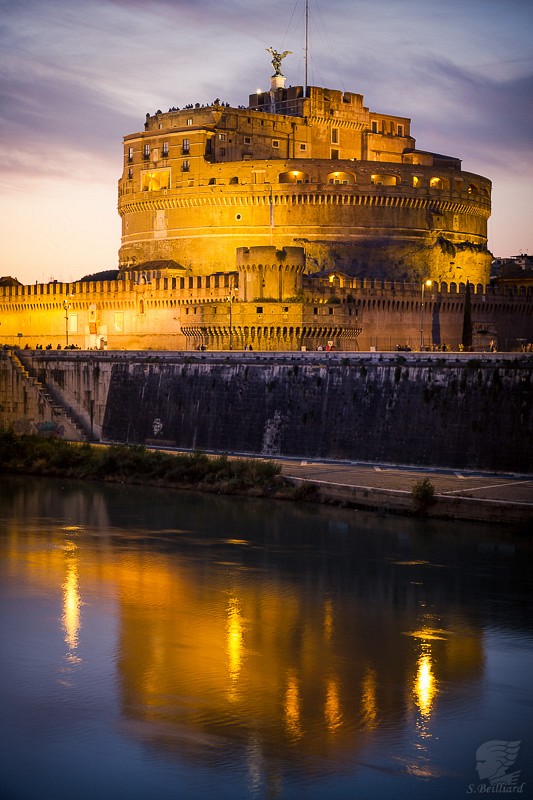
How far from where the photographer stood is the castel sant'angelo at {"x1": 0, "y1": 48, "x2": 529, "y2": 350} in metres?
36.6

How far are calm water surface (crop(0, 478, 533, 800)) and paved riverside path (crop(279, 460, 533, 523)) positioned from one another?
0.42 meters

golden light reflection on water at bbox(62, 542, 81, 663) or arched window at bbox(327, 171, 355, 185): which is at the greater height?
arched window at bbox(327, 171, 355, 185)

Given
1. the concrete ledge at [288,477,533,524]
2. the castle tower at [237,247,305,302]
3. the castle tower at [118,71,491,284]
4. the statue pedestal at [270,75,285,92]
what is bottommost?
the concrete ledge at [288,477,533,524]

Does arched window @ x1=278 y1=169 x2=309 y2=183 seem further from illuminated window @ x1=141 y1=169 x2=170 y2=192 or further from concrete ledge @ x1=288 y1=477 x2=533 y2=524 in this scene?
concrete ledge @ x1=288 y1=477 x2=533 y2=524

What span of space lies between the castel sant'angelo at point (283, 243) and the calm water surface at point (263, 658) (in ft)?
52.4

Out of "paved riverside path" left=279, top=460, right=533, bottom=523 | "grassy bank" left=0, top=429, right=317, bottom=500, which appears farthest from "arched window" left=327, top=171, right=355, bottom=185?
"paved riverside path" left=279, top=460, right=533, bottom=523

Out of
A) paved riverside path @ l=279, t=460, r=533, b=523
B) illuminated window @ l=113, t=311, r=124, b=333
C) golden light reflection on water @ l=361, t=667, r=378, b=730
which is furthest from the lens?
illuminated window @ l=113, t=311, r=124, b=333

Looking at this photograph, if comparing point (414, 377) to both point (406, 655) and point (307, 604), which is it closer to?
point (307, 604)

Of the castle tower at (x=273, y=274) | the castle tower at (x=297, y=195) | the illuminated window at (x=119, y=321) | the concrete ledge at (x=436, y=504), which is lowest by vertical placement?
the concrete ledge at (x=436, y=504)

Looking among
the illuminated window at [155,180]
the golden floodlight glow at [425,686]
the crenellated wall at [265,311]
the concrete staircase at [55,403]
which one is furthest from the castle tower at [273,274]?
the golden floodlight glow at [425,686]

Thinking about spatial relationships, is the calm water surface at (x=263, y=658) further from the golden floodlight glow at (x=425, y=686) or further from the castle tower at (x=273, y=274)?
the castle tower at (x=273, y=274)

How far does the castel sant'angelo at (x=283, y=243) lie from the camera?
3656cm

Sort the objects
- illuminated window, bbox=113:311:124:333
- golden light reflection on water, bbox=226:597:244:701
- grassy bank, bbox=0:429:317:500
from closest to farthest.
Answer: golden light reflection on water, bbox=226:597:244:701 → grassy bank, bbox=0:429:317:500 → illuminated window, bbox=113:311:124:333

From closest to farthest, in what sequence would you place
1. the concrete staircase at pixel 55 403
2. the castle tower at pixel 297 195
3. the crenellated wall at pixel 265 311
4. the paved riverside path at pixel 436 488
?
the paved riverside path at pixel 436 488, the concrete staircase at pixel 55 403, the crenellated wall at pixel 265 311, the castle tower at pixel 297 195
